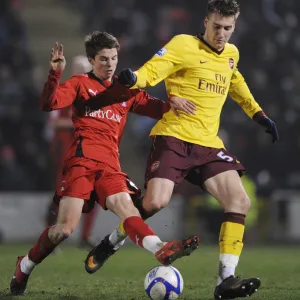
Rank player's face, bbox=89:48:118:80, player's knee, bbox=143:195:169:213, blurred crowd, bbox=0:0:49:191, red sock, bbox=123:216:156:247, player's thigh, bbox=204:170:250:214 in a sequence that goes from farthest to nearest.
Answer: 1. blurred crowd, bbox=0:0:49:191
2. player's face, bbox=89:48:118:80
3. player's knee, bbox=143:195:169:213
4. player's thigh, bbox=204:170:250:214
5. red sock, bbox=123:216:156:247

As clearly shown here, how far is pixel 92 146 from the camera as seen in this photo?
6.18 metres

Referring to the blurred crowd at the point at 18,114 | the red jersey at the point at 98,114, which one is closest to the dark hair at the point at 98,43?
the red jersey at the point at 98,114

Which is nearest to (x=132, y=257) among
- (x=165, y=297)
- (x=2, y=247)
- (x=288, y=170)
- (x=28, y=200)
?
(x=2, y=247)

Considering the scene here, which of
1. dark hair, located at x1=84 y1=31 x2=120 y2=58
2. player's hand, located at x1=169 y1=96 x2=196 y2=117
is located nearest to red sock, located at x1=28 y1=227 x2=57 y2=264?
player's hand, located at x1=169 y1=96 x2=196 y2=117

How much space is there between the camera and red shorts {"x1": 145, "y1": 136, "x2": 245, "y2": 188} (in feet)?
20.2

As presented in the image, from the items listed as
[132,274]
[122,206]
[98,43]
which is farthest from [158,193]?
[132,274]

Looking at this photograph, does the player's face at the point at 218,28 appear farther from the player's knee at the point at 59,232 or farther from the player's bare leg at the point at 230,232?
the player's knee at the point at 59,232

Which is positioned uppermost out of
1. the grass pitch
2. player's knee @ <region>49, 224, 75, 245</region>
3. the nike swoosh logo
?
player's knee @ <region>49, 224, 75, 245</region>

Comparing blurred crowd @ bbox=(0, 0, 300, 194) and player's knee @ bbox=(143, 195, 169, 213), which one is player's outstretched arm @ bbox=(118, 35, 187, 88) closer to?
player's knee @ bbox=(143, 195, 169, 213)

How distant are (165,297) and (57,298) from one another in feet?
2.63

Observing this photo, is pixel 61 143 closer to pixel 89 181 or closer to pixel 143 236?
pixel 89 181

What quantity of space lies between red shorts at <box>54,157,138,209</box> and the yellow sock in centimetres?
74

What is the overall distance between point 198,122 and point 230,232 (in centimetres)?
88

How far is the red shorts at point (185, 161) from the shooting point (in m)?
6.16
